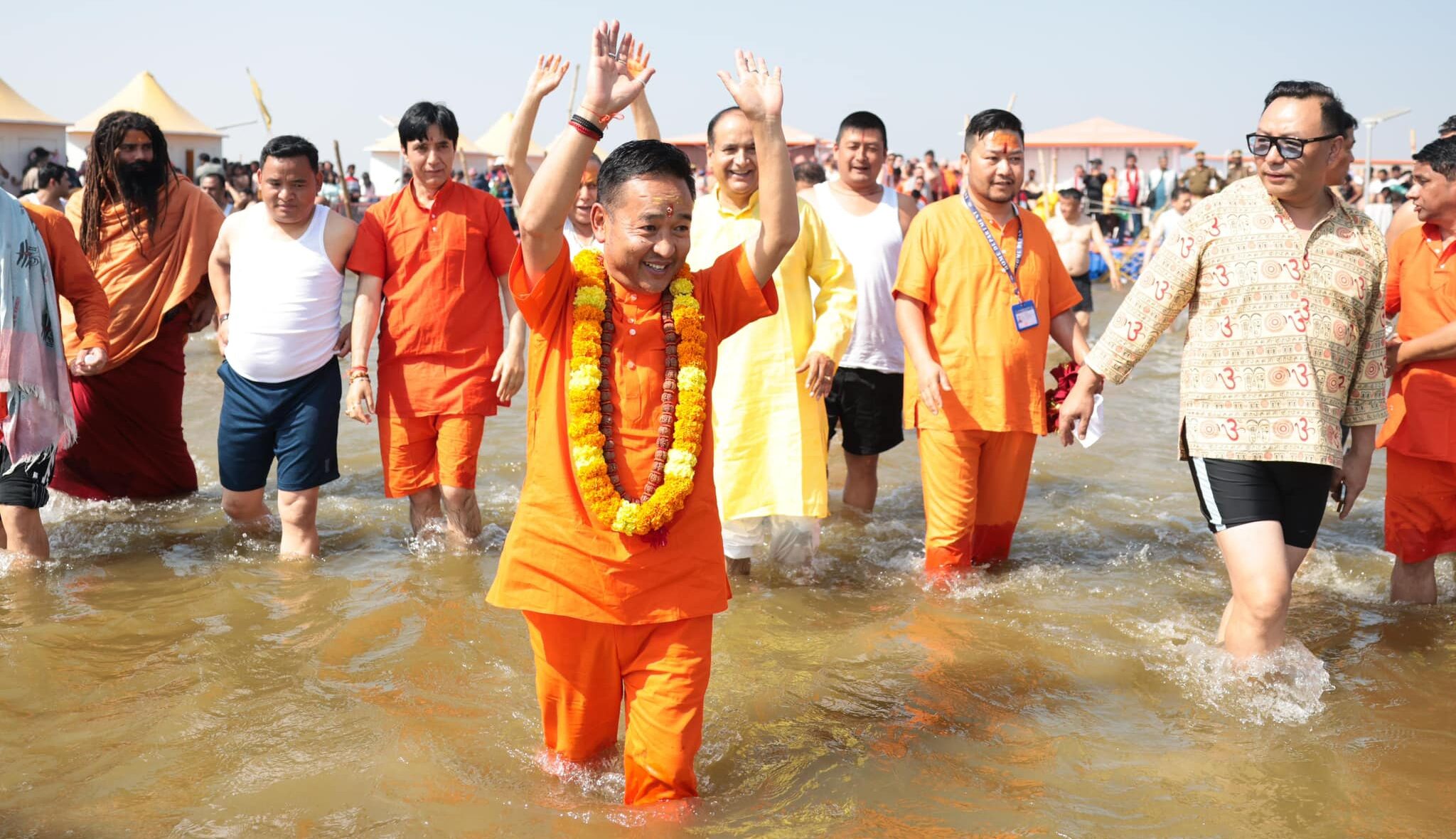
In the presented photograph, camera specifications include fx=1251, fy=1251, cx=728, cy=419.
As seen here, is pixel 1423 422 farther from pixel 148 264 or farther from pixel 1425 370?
pixel 148 264

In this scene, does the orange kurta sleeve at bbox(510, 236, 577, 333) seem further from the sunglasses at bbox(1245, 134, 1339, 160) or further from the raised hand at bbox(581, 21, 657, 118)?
the sunglasses at bbox(1245, 134, 1339, 160)

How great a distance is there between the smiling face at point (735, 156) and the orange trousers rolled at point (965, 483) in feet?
4.88

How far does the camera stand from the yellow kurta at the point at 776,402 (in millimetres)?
6012

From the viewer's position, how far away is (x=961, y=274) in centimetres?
604

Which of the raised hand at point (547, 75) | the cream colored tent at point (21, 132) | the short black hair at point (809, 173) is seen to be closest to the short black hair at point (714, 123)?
the raised hand at point (547, 75)

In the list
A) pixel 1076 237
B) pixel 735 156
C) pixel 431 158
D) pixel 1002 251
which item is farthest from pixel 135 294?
pixel 1076 237

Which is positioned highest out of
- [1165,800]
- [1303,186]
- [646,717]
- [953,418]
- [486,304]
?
[1303,186]

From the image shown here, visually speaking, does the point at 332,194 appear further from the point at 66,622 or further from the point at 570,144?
the point at 570,144

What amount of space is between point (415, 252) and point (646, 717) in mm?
3506

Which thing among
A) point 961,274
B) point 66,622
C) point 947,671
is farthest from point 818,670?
point 66,622

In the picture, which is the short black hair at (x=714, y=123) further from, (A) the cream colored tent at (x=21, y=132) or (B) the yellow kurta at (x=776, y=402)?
(A) the cream colored tent at (x=21, y=132)

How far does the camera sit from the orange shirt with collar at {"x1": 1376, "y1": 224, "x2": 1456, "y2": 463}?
5.72m

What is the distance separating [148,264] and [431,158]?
83.8 inches

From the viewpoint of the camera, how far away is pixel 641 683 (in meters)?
3.72
